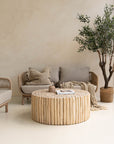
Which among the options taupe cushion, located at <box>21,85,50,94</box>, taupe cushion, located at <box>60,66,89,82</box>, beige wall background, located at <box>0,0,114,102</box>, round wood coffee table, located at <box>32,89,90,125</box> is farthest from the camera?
beige wall background, located at <box>0,0,114,102</box>

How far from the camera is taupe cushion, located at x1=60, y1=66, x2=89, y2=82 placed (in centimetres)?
567

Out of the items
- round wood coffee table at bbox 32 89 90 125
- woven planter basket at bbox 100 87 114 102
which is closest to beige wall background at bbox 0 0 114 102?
woven planter basket at bbox 100 87 114 102

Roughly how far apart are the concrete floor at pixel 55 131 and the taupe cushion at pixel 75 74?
1.49 metres

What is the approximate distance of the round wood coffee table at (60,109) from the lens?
3.72 meters

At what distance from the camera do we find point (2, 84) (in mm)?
5992

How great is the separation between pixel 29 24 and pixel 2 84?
1728mm

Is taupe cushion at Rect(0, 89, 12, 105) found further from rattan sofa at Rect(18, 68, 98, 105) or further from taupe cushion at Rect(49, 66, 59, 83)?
taupe cushion at Rect(49, 66, 59, 83)

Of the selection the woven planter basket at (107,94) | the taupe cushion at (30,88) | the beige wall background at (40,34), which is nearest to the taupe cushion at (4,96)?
the taupe cushion at (30,88)

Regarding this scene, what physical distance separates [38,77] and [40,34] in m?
1.23

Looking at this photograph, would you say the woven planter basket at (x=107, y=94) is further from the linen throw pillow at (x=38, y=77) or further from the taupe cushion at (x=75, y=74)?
the linen throw pillow at (x=38, y=77)

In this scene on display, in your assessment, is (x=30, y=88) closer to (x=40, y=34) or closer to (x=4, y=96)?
(x=4, y=96)

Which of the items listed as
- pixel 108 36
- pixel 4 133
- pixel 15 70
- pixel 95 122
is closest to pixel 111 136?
pixel 95 122

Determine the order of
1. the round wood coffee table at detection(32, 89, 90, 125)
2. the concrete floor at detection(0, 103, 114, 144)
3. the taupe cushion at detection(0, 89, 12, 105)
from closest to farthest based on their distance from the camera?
1. the concrete floor at detection(0, 103, 114, 144)
2. the round wood coffee table at detection(32, 89, 90, 125)
3. the taupe cushion at detection(0, 89, 12, 105)

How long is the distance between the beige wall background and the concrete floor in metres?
2.02
